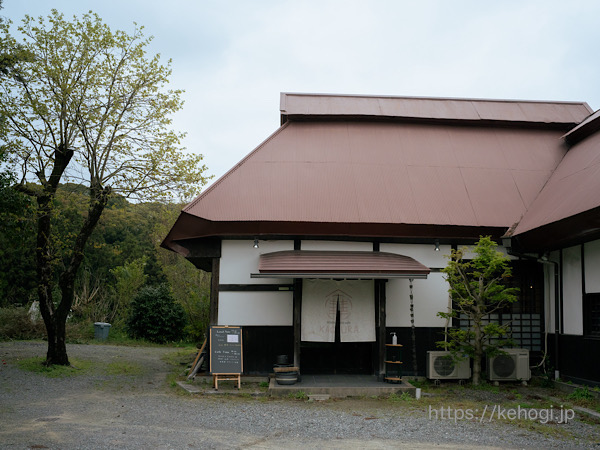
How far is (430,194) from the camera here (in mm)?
10578

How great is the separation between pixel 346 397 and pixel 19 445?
4.86m

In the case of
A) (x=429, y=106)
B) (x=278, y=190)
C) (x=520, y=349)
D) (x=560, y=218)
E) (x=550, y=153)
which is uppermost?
(x=429, y=106)

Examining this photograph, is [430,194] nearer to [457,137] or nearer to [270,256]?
[457,137]

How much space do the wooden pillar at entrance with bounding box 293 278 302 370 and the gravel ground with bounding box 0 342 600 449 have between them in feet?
3.60

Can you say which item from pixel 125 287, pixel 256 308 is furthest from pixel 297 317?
pixel 125 287

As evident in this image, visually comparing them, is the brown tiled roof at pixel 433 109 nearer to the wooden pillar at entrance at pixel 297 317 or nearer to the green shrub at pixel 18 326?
the wooden pillar at entrance at pixel 297 317

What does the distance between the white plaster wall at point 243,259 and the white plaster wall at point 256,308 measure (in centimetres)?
25

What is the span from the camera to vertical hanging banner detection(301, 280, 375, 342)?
9508 millimetres

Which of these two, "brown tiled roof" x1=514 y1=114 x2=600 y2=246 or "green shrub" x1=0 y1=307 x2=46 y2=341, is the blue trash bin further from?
"brown tiled roof" x1=514 y1=114 x2=600 y2=246

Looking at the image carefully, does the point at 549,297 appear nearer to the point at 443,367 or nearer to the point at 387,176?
the point at 443,367

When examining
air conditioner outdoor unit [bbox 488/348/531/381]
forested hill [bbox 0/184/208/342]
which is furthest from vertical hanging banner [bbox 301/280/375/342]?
forested hill [bbox 0/184/208/342]

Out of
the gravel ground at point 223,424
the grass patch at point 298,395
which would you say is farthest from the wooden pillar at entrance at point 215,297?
the grass patch at point 298,395

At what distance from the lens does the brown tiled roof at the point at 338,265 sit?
8812 mm

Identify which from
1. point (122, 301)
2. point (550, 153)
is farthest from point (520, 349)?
point (122, 301)
